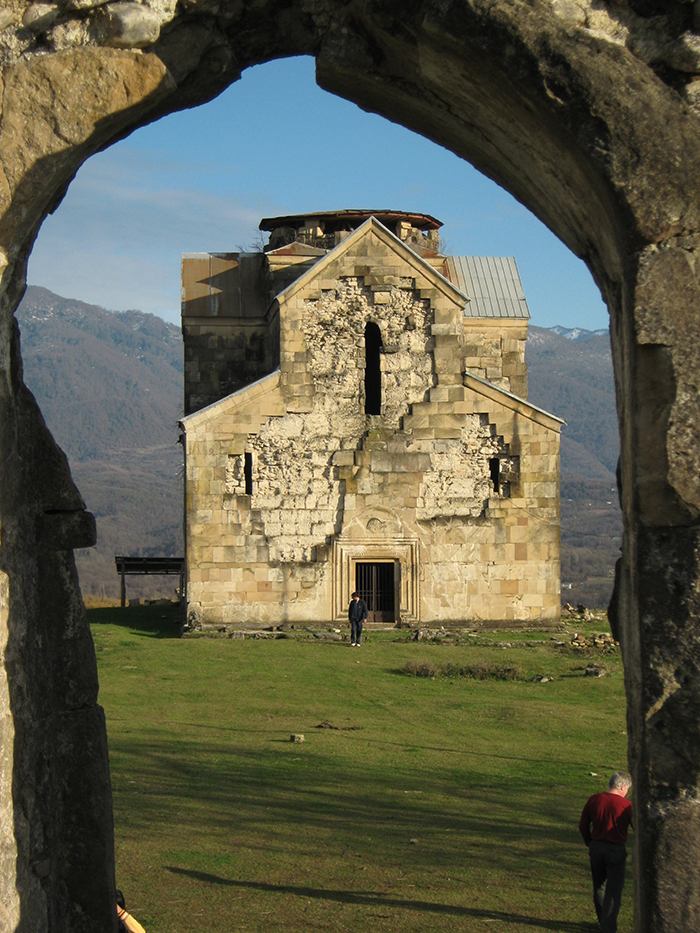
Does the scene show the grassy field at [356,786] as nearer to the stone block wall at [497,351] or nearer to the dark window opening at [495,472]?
the dark window opening at [495,472]

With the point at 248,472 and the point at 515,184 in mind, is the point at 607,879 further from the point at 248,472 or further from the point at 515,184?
the point at 248,472

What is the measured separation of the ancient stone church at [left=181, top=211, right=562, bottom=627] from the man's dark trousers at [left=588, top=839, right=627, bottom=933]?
1396cm

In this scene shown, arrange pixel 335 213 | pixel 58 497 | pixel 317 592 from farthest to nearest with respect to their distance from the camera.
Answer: pixel 335 213 → pixel 317 592 → pixel 58 497

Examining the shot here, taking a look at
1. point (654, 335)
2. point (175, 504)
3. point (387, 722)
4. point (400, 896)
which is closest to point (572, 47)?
point (654, 335)

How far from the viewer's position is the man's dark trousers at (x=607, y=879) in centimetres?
634

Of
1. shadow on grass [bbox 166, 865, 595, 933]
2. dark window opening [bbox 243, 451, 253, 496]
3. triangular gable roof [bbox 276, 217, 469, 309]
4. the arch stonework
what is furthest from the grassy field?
triangular gable roof [bbox 276, 217, 469, 309]

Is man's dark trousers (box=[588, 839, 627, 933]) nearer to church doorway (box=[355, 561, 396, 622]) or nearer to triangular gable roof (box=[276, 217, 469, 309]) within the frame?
church doorway (box=[355, 561, 396, 622])

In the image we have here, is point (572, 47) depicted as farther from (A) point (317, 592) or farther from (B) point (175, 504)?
(B) point (175, 504)

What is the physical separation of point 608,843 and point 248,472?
14439 millimetres

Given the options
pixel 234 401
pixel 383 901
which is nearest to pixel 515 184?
pixel 383 901

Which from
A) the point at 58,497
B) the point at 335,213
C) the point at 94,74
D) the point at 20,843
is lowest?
the point at 20,843

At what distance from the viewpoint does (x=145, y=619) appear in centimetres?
2328

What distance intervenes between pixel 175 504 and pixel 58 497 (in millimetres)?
173073

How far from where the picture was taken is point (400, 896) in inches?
281
